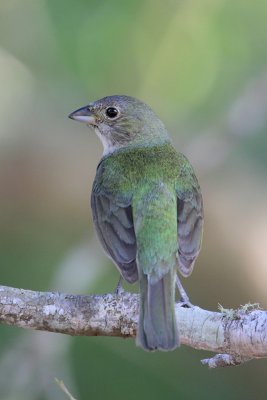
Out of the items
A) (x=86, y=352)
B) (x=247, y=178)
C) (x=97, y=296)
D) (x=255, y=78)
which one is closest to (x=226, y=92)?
(x=255, y=78)

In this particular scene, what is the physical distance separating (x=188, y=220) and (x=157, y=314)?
69 centimetres

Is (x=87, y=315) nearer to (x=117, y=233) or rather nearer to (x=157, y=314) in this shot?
(x=157, y=314)

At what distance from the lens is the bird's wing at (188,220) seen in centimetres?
446

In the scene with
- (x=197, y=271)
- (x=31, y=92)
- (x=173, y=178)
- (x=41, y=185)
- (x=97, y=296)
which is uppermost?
(x=31, y=92)

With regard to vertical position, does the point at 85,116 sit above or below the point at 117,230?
above

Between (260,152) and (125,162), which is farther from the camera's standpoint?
(260,152)

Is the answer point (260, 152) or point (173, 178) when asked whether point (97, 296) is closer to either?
point (173, 178)

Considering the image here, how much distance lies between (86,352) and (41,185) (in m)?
1.17

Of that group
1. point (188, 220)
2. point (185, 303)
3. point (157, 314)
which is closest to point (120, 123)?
point (188, 220)

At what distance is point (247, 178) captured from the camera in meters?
7.05

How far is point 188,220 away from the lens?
4645 mm

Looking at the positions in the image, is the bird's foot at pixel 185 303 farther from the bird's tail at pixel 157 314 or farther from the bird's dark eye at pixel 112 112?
the bird's dark eye at pixel 112 112

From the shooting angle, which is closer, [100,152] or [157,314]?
[157,314]

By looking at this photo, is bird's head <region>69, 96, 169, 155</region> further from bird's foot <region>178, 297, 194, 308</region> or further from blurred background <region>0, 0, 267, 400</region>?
bird's foot <region>178, 297, 194, 308</region>
